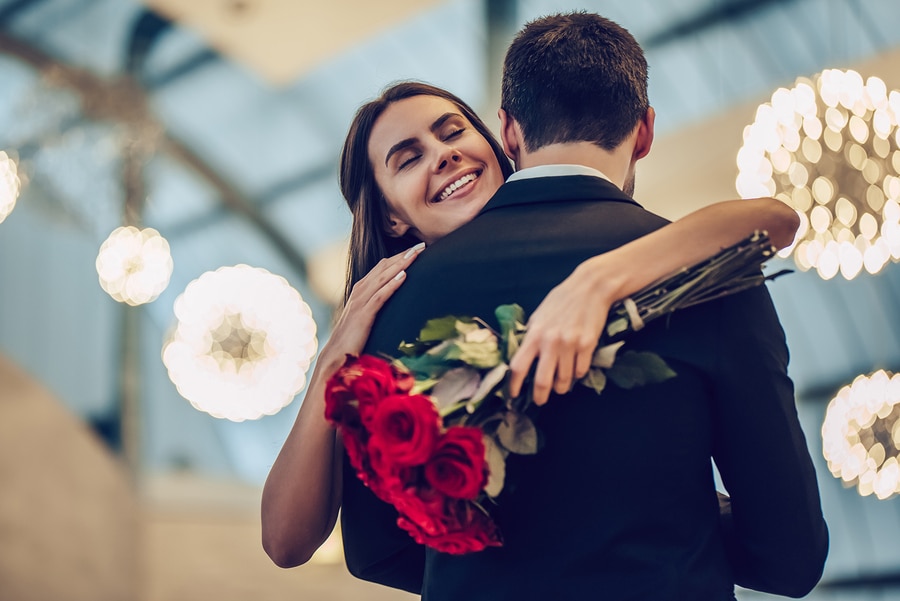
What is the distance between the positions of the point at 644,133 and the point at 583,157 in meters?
0.15

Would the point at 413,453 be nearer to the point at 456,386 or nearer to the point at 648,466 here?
the point at 456,386

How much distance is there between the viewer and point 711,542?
1681 mm

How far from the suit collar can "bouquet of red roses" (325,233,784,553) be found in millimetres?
192

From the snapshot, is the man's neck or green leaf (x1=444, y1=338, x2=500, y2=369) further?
the man's neck

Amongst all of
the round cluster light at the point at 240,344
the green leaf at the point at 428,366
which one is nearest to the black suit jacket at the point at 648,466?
the green leaf at the point at 428,366

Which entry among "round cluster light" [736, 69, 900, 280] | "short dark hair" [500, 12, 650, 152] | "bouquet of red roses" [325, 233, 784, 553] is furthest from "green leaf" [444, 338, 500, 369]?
"round cluster light" [736, 69, 900, 280]

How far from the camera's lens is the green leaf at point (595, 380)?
1631mm

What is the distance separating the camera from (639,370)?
5.39 ft

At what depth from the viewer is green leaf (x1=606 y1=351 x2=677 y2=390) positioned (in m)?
1.63

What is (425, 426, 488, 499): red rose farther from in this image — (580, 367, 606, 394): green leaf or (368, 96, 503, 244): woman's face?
(368, 96, 503, 244): woman's face

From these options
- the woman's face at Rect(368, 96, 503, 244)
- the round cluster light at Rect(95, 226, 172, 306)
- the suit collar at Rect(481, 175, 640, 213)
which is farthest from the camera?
the round cluster light at Rect(95, 226, 172, 306)

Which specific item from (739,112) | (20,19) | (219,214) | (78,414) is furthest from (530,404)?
(219,214)

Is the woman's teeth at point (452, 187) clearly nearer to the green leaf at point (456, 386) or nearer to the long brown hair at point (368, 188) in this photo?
the long brown hair at point (368, 188)

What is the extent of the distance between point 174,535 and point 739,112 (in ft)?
25.6
